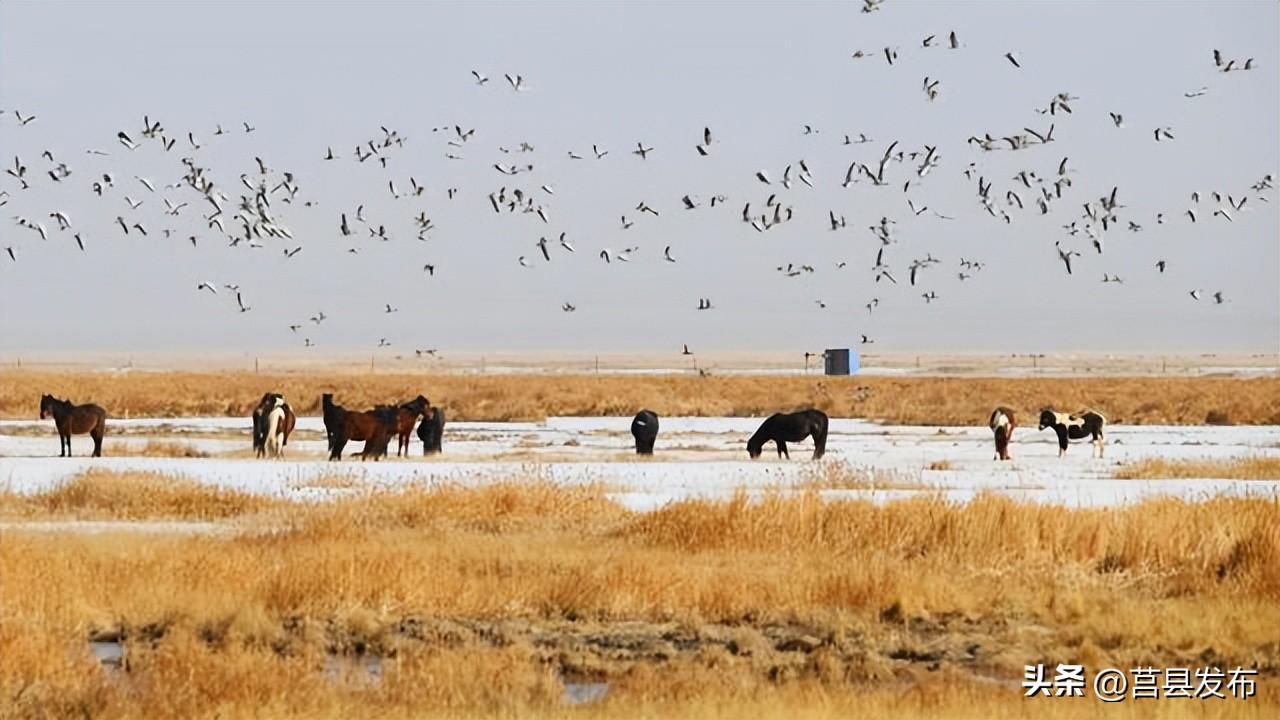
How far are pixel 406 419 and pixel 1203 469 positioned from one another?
15.2 meters

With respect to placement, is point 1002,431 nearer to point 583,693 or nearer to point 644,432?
point 644,432

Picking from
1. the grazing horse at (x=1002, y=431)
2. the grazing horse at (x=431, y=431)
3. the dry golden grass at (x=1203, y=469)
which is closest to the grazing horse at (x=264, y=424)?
the grazing horse at (x=431, y=431)

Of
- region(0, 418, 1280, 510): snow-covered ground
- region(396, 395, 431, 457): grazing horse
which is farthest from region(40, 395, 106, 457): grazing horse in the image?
region(396, 395, 431, 457): grazing horse

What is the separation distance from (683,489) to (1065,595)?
1237 centimetres

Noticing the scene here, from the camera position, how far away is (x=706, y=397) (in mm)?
75438

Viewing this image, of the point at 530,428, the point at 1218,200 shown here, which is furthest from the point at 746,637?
the point at 530,428

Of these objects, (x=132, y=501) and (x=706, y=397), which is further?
(x=706, y=397)

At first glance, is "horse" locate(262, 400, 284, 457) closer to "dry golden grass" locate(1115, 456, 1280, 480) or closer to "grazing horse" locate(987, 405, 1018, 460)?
"grazing horse" locate(987, 405, 1018, 460)

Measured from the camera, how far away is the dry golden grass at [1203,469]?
31767 mm

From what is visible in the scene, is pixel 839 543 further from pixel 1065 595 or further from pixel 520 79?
pixel 520 79

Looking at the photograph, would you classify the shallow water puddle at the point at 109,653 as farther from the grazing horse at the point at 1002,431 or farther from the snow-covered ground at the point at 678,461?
the grazing horse at the point at 1002,431

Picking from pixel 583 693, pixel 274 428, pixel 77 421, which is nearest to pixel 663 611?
pixel 583 693

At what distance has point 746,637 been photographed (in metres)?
15.3

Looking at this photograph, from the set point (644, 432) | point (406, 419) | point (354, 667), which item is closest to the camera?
point (354, 667)
